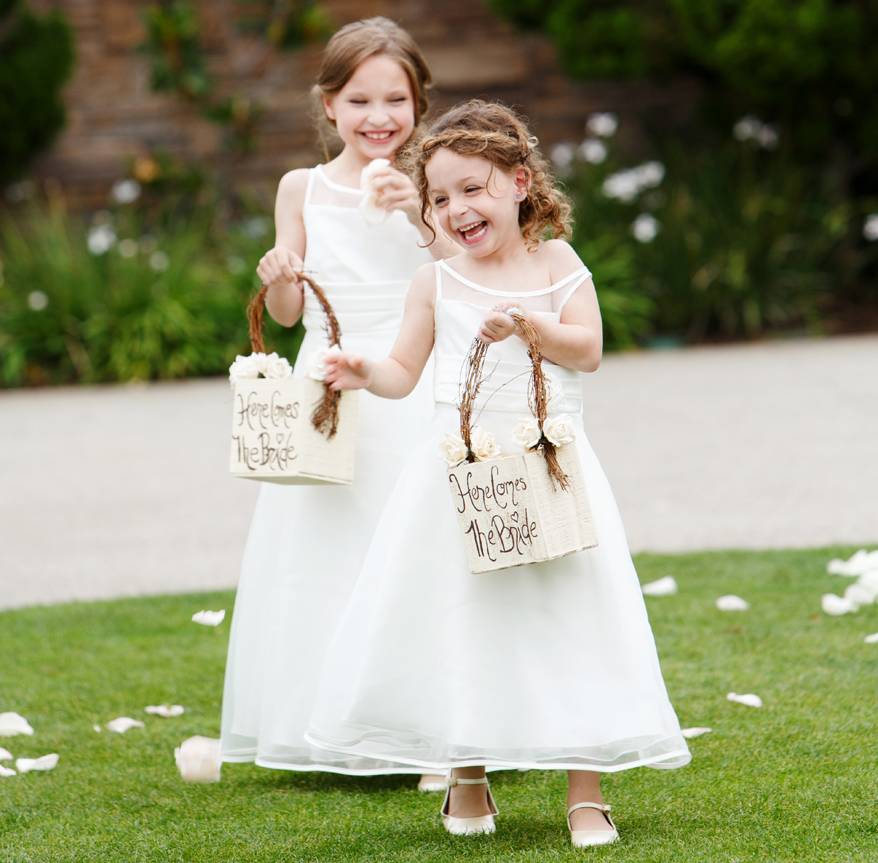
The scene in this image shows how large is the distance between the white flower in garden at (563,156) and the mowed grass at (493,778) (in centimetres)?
741

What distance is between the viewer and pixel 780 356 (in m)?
9.27

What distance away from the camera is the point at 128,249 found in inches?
381

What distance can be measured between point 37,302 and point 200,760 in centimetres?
731

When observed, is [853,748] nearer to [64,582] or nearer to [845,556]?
[845,556]

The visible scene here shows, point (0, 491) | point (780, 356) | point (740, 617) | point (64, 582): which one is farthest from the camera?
point (780, 356)

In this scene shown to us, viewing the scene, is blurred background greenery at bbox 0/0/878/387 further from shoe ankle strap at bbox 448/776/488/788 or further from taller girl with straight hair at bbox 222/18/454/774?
shoe ankle strap at bbox 448/776/488/788

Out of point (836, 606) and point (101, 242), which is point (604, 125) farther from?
point (836, 606)

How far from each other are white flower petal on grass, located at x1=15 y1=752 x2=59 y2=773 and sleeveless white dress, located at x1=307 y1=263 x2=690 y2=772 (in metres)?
0.99

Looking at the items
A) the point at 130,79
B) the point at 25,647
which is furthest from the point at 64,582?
the point at 130,79

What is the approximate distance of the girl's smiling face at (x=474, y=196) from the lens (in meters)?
2.41

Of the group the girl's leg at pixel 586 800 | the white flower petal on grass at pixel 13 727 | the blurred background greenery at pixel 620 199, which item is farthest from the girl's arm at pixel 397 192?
the blurred background greenery at pixel 620 199

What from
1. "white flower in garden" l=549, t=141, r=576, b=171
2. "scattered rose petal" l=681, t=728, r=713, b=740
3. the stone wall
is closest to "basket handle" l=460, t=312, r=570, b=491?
"scattered rose petal" l=681, t=728, r=713, b=740

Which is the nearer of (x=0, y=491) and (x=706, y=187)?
(x=0, y=491)

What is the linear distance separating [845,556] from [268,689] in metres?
2.65
